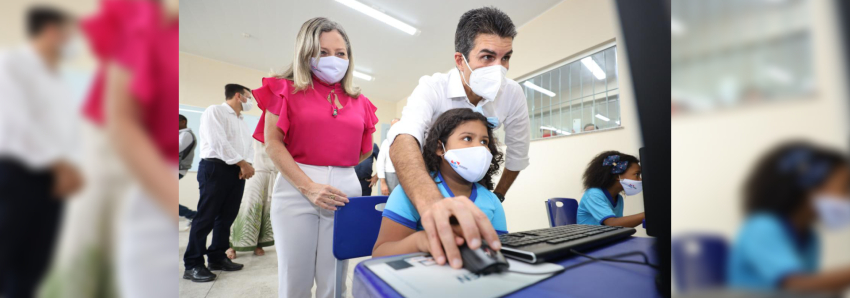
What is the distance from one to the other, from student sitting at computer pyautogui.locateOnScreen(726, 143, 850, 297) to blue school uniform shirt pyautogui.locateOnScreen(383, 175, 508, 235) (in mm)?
558

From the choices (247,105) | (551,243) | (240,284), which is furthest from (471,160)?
(240,284)

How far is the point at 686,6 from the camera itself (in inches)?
4.3

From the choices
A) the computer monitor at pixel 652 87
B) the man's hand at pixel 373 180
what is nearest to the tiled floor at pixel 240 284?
the man's hand at pixel 373 180

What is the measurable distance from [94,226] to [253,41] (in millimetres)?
857

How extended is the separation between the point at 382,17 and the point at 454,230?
1.77ft

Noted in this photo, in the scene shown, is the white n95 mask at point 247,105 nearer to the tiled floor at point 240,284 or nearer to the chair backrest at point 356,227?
the tiled floor at point 240,284

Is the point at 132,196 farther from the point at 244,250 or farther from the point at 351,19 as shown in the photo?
the point at 244,250

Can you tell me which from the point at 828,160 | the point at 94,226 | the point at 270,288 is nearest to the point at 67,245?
the point at 94,226

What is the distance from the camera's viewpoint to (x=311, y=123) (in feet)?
2.47

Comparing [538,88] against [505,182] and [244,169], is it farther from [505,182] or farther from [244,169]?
[244,169]

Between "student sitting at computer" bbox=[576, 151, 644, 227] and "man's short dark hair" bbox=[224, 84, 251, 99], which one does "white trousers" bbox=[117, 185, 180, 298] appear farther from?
"man's short dark hair" bbox=[224, 84, 251, 99]

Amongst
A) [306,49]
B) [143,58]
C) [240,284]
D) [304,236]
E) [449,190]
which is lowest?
[240,284]

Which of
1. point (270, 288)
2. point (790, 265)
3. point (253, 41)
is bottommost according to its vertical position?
point (270, 288)

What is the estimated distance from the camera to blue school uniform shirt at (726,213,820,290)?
0.22 ft
